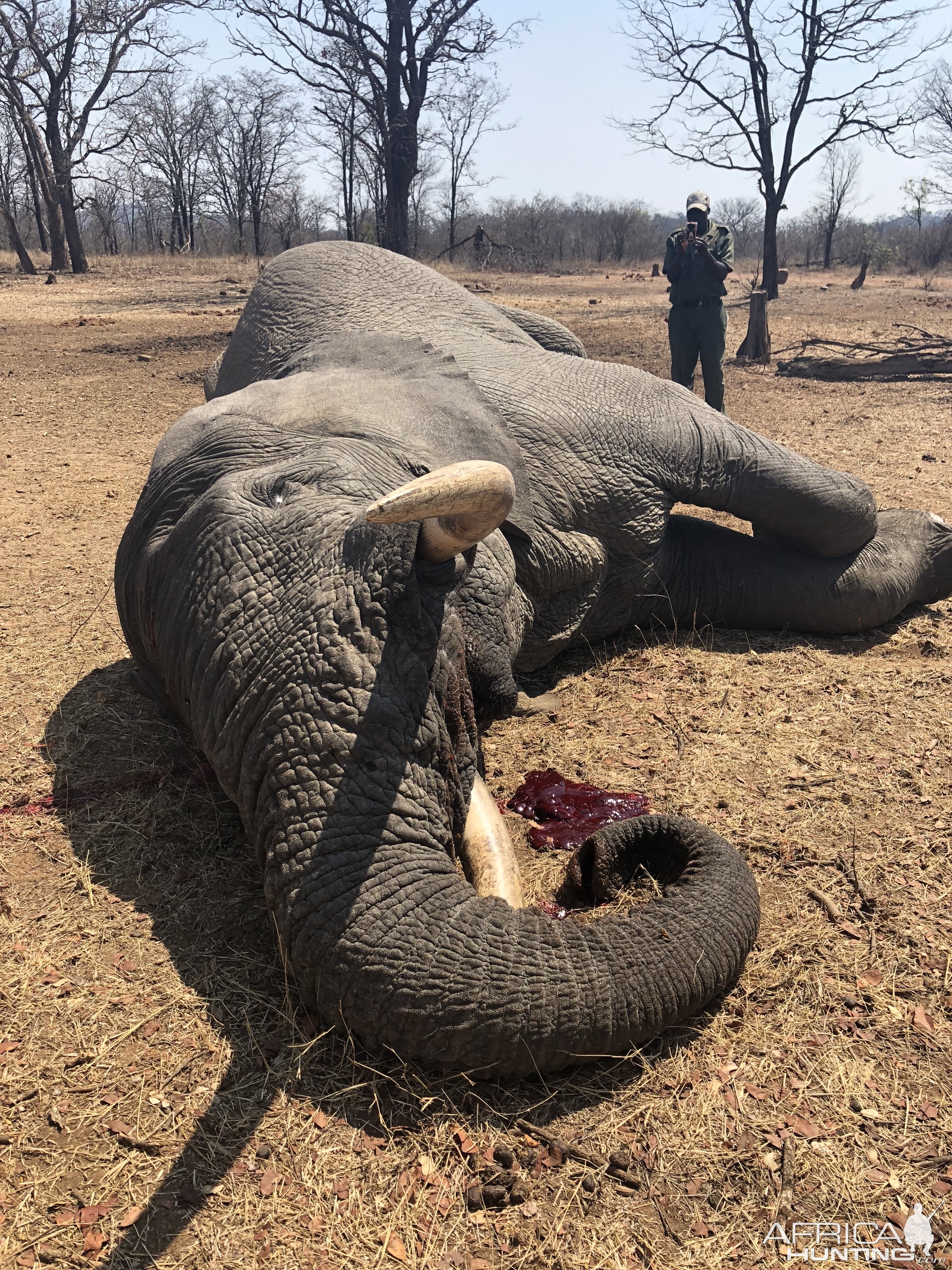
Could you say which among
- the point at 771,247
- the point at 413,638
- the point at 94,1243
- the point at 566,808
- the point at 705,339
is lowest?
the point at 94,1243

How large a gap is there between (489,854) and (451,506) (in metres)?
1.06

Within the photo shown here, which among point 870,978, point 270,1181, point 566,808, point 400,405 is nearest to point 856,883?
point 870,978

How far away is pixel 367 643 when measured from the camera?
2.51 meters

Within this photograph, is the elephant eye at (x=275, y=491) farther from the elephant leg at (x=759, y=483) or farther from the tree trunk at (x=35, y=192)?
the tree trunk at (x=35, y=192)

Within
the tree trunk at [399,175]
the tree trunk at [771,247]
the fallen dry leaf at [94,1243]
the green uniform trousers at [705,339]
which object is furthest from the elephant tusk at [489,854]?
the tree trunk at [771,247]

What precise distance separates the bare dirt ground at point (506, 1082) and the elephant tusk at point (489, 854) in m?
0.34

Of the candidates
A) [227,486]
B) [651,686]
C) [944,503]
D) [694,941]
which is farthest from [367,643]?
[944,503]

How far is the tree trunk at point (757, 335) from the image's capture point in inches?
562

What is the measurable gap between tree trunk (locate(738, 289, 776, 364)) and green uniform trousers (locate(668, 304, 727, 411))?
4990mm

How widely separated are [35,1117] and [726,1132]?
5.23 feet

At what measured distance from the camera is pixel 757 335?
47.5 feet

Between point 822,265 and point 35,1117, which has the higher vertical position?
point 822,265

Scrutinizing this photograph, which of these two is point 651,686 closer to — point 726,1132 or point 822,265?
point 726,1132

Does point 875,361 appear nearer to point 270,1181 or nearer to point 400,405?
point 400,405
